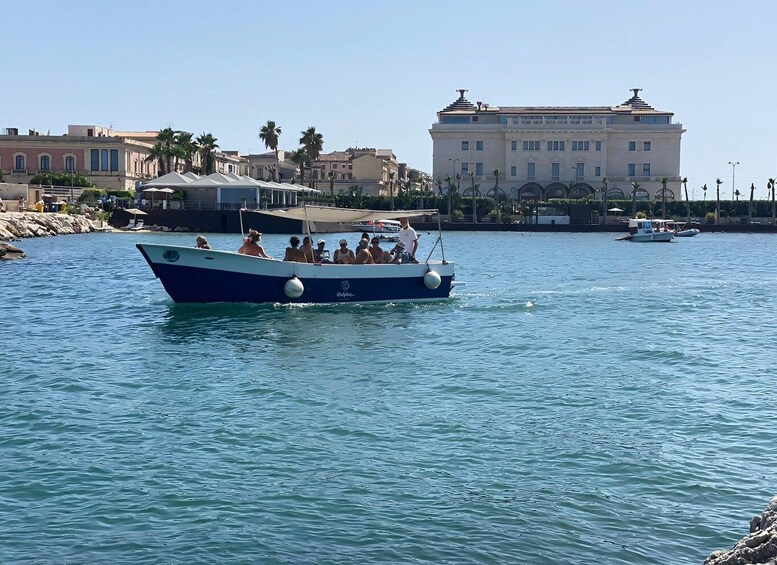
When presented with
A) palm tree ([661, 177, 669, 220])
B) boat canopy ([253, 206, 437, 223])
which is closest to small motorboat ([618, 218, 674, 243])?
palm tree ([661, 177, 669, 220])

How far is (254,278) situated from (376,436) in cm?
1356

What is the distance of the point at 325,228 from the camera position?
90562 mm

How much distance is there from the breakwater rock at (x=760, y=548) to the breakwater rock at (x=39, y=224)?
60.0m

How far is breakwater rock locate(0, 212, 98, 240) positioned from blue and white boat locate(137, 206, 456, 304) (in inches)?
1544

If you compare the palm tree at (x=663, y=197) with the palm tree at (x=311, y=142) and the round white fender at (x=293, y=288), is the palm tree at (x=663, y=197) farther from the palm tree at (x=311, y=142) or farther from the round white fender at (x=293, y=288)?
the round white fender at (x=293, y=288)

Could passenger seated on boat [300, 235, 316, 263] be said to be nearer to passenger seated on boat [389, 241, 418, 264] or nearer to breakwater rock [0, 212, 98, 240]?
passenger seated on boat [389, 241, 418, 264]

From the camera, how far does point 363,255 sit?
2738cm

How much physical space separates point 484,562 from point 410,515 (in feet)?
4.32

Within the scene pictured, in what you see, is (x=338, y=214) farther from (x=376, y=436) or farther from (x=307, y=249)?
(x=376, y=436)

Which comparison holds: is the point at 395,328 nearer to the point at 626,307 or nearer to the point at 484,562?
the point at 626,307

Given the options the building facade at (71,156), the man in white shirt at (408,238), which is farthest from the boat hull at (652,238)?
the man in white shirt at (408,238)

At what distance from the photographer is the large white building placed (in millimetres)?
→ 127125

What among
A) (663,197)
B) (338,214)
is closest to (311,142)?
(663,197)

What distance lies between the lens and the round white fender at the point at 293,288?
26.0 meters
